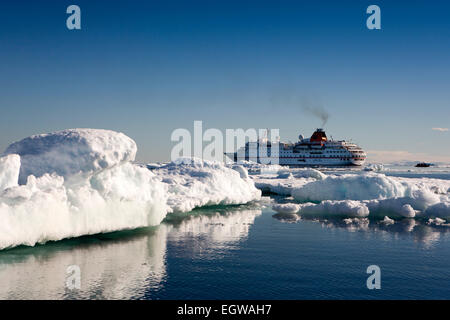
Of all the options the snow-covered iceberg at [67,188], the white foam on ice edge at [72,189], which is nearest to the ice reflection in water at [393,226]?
the white foam on ice edge at [72,189]

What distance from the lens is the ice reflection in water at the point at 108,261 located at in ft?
24.5

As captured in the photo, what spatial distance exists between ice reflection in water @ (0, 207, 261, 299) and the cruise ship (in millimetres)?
77813

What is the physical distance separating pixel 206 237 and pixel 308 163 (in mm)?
80295

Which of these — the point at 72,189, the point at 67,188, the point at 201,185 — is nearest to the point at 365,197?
the point at 201,185

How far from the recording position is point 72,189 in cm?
1123

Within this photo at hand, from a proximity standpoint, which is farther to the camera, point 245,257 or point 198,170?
point 198,170

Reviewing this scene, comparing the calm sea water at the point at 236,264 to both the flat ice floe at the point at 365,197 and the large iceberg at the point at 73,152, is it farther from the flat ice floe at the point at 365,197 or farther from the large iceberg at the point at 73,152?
the flat ice floe at the point at 365,197

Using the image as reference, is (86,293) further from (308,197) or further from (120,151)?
(308,197)

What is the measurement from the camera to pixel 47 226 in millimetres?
10062

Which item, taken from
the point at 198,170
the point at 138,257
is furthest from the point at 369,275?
the point at 198,170

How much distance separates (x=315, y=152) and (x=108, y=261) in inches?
3327

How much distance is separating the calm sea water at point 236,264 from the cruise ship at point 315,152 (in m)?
77.1

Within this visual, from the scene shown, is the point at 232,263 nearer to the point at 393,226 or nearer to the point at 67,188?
the point at 67,188
